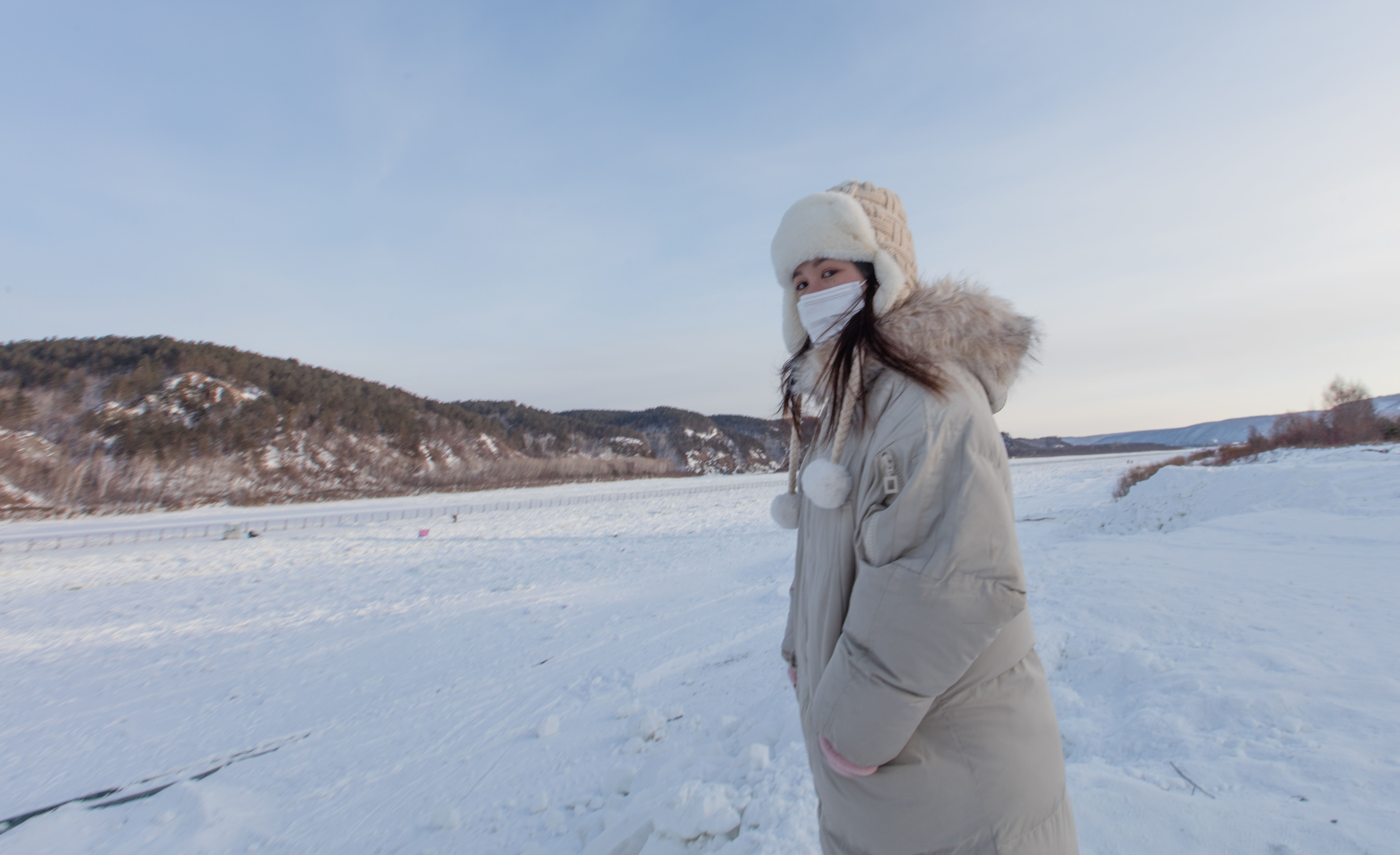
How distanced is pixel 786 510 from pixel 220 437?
5544 cm

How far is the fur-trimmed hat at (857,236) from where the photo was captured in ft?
5.28

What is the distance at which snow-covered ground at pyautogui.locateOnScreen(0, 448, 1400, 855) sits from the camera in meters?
3.05

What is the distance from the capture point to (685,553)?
15.1 metres

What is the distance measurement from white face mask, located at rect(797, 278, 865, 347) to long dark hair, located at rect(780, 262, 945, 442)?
21mm

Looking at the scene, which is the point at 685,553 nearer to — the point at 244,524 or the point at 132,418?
the point at 244,524

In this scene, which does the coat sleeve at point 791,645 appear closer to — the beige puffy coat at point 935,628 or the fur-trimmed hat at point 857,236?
the beige puffy coat at point 935,628

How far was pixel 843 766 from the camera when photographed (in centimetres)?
139

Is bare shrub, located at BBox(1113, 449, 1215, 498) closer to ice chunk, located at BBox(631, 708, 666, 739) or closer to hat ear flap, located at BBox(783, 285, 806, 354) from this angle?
ice chunk, located at BBox(631, 708, 666, 739)

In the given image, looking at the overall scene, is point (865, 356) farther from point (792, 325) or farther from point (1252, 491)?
point (1252, 491)

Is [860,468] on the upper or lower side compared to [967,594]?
upper

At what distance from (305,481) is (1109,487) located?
52.6 m

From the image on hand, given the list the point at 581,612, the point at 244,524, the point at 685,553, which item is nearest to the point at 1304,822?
the point at 581,612

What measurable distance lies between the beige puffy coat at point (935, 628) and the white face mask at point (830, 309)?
A: 13 cm

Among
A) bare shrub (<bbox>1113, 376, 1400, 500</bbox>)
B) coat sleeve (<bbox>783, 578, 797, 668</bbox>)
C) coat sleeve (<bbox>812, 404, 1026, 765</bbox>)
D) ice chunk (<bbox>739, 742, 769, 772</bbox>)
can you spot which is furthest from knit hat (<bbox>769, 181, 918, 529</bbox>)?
bare shrub (<bbox>1113, 376, 1400, 500</bbox>)
